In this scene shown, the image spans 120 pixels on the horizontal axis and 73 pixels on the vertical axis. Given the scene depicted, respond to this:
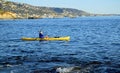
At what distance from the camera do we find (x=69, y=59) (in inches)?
1375

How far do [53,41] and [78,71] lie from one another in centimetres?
3297

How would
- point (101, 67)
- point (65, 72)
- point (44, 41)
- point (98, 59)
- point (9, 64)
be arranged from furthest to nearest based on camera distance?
point (44, 41)
point (98, 59)
point (9, 64)
point (101, 67)
point (65, 72)

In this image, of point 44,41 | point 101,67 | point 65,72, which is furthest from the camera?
point 44,41

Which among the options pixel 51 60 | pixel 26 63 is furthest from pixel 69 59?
pixel 26 63

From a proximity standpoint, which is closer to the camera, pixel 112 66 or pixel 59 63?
pixel 112 66

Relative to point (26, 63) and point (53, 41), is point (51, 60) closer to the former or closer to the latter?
point (26, 63)

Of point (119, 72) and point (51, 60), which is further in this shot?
point (51, 60)

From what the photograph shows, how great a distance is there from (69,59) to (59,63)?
105 inches

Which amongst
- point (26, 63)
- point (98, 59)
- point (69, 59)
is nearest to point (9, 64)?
point (26, 63)

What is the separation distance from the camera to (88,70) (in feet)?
91.5

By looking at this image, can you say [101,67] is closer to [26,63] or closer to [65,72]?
[65,72]

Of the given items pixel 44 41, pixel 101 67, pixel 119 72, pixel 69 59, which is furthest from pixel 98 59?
pixel 44 41

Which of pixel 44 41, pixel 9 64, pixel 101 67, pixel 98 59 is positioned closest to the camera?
pixel 101 67

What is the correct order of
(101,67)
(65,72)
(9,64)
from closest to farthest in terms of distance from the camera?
(65,72)
(101,67)
(9,64)
